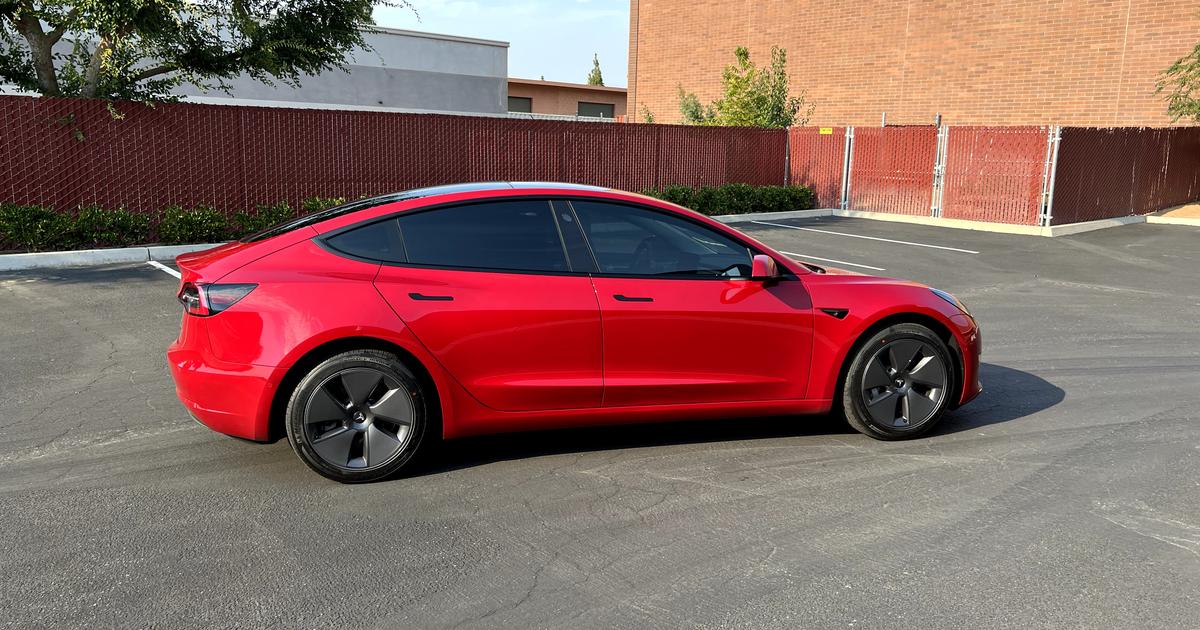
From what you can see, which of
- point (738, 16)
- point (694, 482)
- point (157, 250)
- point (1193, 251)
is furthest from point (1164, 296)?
point (738, 16)

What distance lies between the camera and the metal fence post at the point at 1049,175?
19.8 meters

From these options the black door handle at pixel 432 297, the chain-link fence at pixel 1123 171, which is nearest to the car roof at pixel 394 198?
the black door handle at pixel 432 297

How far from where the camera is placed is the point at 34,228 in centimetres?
1275

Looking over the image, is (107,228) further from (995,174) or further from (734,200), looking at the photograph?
(995,174)

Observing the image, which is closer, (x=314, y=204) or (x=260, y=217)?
(x=260, y=217)

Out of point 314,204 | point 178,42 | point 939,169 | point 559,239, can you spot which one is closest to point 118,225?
point 178,42

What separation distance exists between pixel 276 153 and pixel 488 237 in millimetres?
12133

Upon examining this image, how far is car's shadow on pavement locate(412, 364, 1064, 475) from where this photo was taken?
5.12 m

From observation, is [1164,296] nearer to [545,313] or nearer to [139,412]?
[545,313]

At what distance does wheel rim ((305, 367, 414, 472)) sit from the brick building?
26752mm

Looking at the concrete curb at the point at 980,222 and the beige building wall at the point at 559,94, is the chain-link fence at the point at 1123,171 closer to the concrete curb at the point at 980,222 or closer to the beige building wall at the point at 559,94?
the concrete curb at the point at 980,222

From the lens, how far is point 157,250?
43.3 ft

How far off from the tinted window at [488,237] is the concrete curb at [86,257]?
9744 millimetres

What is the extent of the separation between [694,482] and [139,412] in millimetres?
3587
